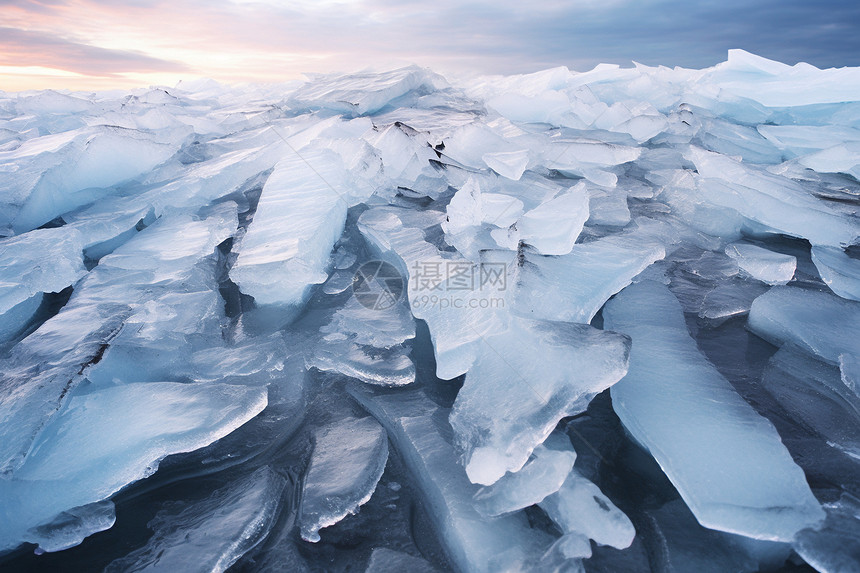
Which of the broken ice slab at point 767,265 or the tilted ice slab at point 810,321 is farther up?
the broken ice slab at point 767,265

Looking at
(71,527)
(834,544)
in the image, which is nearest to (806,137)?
(834,544)

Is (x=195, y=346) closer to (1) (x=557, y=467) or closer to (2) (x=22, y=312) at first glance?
(2) (x=22, y=312)

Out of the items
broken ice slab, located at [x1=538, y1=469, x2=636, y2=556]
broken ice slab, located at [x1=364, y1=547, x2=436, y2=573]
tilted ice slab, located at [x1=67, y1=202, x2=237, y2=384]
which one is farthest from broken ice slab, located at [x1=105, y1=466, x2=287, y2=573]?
broken ice slab, located at [x1=538, y1=469, x2=636, y2=556]

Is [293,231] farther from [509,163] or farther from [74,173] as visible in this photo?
[74,173]

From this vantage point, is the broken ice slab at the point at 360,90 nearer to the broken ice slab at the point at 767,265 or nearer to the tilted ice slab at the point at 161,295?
the tilted ice slab at the point at 161,295

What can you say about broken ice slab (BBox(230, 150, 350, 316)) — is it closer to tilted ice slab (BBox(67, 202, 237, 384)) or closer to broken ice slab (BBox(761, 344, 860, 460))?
tilted ice slab (BBox(67, 202, 237, 384))

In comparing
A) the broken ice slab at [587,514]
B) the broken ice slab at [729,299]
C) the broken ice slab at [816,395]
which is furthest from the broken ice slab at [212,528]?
the broken ice slab at [729,299]

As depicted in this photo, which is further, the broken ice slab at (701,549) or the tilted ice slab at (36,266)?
the tilted ice slab at (36,266)
